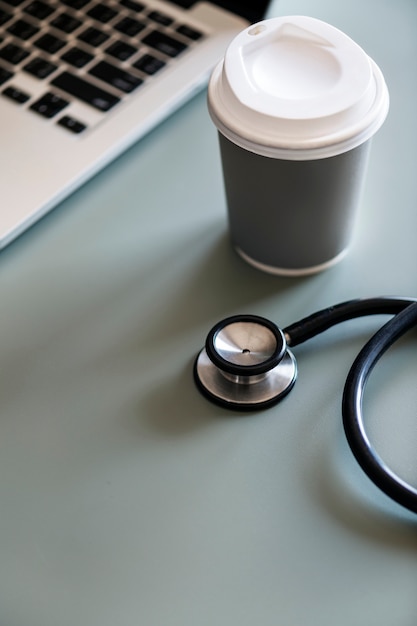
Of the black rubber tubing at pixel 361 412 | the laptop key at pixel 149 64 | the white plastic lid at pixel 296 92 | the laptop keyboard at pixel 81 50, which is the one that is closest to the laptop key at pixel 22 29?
the laptop keyboard at pixel 81 50

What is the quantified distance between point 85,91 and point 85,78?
2cm

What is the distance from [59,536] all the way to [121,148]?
0.30 metres

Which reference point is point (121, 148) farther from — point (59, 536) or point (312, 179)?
point (59, 536)

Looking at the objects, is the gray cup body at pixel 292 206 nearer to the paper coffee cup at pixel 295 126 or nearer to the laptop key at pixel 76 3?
the paper coffee cup at pixel 295 126

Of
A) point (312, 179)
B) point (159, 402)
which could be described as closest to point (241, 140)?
point (312, 179)

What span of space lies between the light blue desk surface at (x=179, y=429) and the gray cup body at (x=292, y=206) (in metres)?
0.02

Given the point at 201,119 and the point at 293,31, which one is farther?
the point at 201,119

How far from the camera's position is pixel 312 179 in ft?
1.53

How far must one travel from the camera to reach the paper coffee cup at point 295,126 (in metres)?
0.44

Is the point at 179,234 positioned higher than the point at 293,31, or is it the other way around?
the point at 293,31

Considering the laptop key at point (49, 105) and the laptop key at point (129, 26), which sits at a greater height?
the laptop key at point (129, 26)

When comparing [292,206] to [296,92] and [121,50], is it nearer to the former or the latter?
[296,92]

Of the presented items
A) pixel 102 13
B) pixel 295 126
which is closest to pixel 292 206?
pixel 295 126

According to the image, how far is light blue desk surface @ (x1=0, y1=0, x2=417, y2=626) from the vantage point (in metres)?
0.40
